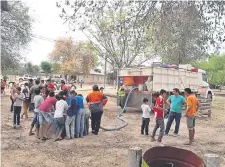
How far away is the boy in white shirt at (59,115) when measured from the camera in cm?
924

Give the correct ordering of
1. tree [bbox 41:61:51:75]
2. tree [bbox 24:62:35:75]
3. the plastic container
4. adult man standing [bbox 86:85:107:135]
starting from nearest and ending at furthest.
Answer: the plastic container < adult man standing [bbox 86:85:107:135] < tree [bbox 41:61:51:75] < tree [bbox 24:62:35:75]

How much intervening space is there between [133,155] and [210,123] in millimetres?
10697

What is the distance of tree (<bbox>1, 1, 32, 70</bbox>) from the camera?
67.6 ft

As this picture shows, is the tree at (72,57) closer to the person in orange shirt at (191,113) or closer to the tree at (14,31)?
the tree at (14,31)

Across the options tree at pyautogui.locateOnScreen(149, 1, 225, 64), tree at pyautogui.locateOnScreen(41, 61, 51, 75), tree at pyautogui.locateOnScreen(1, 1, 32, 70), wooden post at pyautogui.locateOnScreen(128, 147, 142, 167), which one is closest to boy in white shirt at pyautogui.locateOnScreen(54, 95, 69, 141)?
tree at pyautogui.locateOnScreen(149, 1, 225, 64)

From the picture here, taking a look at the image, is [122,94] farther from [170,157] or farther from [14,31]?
[170,157]

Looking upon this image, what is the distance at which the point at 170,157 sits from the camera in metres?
4.99

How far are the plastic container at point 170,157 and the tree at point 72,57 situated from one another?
52.0 metres

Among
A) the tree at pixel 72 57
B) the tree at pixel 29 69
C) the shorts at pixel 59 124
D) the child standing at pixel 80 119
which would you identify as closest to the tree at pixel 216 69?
the tree at pixel 72 57

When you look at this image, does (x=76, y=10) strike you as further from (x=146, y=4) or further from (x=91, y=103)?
(x=91, y=103)

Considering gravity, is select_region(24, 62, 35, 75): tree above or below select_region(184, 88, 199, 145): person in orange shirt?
above

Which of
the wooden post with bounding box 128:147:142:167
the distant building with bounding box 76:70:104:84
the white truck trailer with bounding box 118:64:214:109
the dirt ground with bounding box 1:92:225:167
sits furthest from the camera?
the distant building with bounding box 76:70:104:84

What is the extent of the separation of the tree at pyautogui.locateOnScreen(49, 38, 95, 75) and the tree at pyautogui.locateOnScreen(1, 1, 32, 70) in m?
33.6

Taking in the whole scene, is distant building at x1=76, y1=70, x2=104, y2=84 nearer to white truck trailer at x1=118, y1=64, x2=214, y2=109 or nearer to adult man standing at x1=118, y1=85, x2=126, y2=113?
white truck trailer at x1=118, y1=64, x2=214, y2=109
